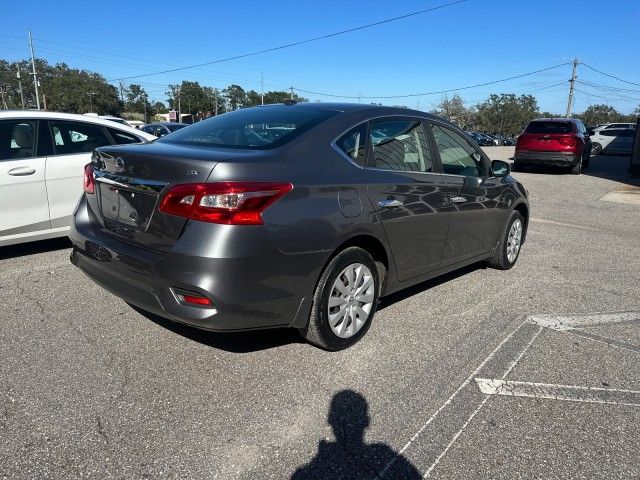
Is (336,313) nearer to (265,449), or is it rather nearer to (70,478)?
(265,449)

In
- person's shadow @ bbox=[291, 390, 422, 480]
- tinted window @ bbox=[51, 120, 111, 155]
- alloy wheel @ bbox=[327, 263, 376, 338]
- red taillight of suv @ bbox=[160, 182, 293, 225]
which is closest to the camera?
person's shadow @ bbox=[291, 390, 422, 480]

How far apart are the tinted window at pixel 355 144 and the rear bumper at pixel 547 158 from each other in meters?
14.0

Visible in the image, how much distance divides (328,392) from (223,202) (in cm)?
125

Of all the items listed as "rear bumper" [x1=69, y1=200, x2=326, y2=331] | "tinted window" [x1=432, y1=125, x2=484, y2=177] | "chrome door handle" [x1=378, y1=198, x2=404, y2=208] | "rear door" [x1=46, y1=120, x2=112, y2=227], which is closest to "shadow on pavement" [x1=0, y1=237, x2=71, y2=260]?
"rear door" [x1=46, y1=120, x2=112, y2=227]

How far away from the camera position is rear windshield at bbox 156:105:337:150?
3.32 metres

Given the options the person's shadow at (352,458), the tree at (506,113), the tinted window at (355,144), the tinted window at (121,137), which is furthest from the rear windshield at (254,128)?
the tree at (506,113)

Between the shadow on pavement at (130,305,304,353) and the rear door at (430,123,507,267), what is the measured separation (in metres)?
1.54

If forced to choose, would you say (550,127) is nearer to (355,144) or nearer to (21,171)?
(355,144)

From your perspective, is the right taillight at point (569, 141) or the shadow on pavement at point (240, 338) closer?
the shadow on pavement at point (240, 338)

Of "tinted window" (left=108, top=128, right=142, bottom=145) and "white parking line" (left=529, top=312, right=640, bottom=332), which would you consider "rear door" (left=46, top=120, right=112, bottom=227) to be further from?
"white parking line" (left=529, top=312, right=640, bottom=332)

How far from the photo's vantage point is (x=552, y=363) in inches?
136

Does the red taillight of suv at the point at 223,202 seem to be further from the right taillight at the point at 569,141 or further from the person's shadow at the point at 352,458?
the right taillight at the point at 569,141

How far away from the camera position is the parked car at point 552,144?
15633 mm

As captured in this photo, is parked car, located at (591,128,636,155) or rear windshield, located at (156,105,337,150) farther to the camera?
parked car, located at (591,128,636,155)
